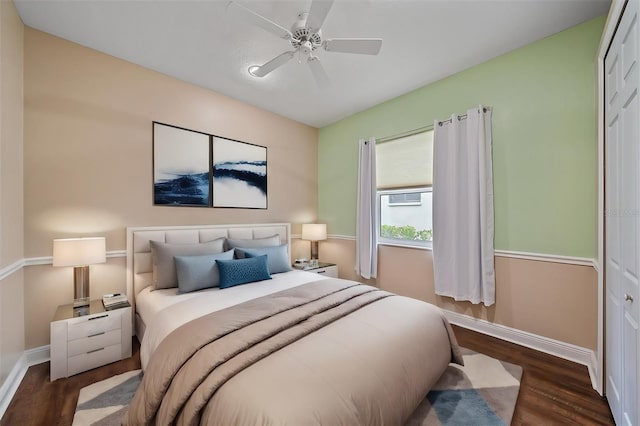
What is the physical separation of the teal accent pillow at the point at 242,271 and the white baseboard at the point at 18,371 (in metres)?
1.49

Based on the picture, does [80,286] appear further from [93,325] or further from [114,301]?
[93,325]

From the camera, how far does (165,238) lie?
115 inches

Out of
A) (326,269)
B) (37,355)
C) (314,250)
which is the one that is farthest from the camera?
(314,250)

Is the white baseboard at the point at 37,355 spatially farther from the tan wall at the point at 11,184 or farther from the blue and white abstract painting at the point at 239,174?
the blue and white abstract painting at the point at 239,174

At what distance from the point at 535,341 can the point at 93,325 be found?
393 centimetres

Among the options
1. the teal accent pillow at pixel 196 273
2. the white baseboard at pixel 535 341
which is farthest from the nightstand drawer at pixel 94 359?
the white baseboard at pixel 535 341

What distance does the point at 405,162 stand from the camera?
3572 millimetres

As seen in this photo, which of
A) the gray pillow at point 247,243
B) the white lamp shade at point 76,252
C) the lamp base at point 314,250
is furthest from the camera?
the lamp base at point 314,250

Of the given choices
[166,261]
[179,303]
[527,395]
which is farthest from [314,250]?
[527,395]

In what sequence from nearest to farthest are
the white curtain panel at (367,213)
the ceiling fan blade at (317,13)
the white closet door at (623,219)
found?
the white closet door at (623,219), the ceiling fan blade at (317,13), the white curtain panel at (367,213)

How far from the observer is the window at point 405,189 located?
3387 millimetres

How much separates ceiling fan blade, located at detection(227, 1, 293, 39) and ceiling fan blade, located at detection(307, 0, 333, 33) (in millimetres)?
191

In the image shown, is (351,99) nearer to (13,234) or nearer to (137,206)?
(137,206)

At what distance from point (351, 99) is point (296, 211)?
1.89 m
